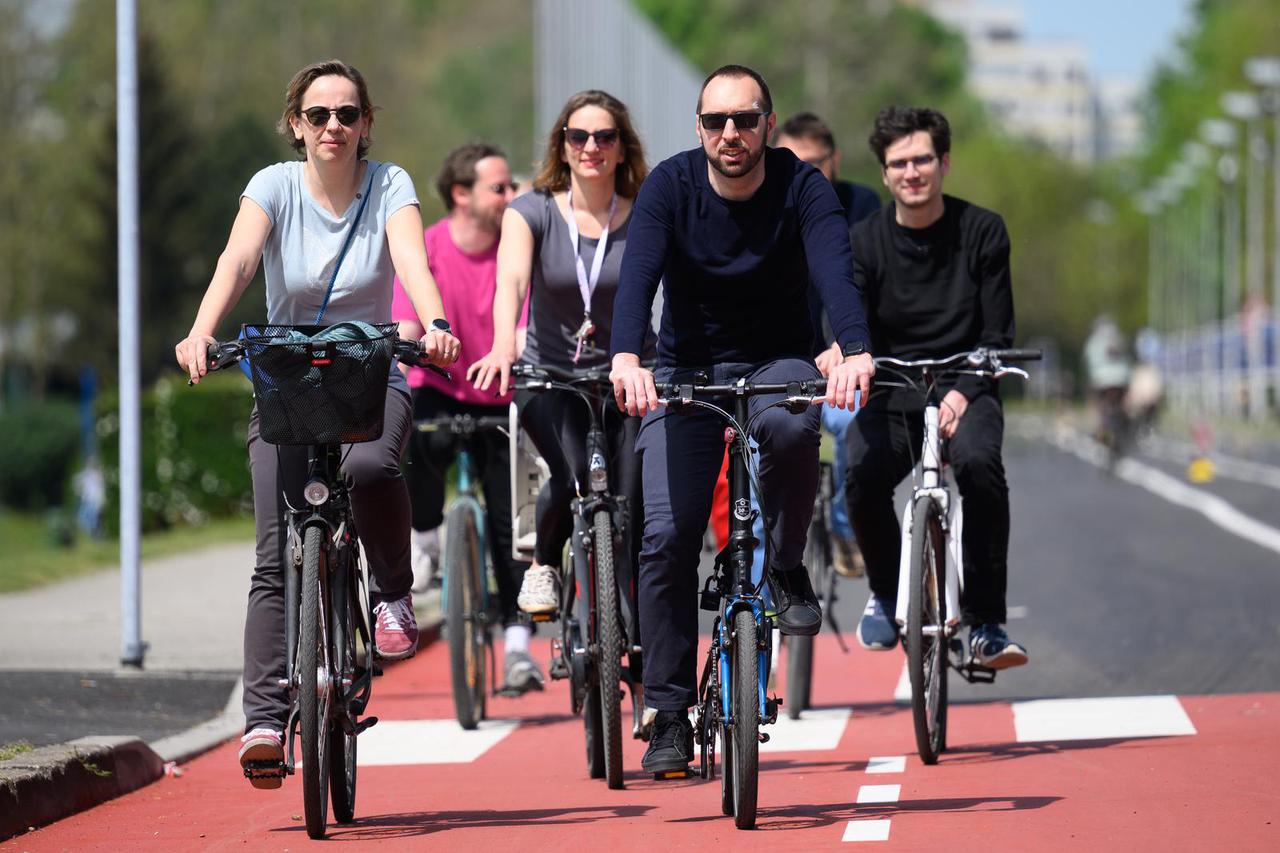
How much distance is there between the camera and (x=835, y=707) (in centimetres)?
935

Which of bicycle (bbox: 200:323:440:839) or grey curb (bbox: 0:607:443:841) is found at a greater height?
bicycle (bbox: 200:323:440:839)

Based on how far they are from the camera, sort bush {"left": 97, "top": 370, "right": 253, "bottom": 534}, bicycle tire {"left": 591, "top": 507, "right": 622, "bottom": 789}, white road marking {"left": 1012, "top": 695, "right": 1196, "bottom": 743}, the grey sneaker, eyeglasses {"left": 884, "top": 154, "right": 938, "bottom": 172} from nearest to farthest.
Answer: bicycle tire {"left": 591, "top": 507, "right": 622, "bottom": 789}
white road marking {"left": 1012, "top": 695, "right": 1196, "bottom": 743}
eyeglasses {"left": 884, "top": 154, "right": 938, "bottom": 172}
the grey sneaker
bush {"left": 97, "top": 370, "right": 253, "bottom": 534}

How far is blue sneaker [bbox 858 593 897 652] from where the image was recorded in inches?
310

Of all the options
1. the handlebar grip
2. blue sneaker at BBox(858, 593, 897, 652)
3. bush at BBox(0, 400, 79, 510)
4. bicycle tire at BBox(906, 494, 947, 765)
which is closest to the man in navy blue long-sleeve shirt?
bicycle tire at BBox(906, 494, 947, 765)

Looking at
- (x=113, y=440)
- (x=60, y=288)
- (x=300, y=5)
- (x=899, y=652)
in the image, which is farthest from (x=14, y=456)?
(x=899, y=652)

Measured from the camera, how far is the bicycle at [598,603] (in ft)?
23.1

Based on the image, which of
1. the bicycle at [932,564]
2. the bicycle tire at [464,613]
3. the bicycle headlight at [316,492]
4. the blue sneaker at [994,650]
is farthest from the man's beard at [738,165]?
the bicycle tire at [464,613]

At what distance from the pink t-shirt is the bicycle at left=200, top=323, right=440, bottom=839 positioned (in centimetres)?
319

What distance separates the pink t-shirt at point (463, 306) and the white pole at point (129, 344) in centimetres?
123

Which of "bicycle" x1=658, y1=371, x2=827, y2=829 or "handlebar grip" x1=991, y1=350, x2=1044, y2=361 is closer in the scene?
"bicycle" x1=658, y1=371, x2=827, y2=829

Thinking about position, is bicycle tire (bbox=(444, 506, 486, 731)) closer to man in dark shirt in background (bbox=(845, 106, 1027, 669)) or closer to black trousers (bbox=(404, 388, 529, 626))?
black trousers (bbox=(404, 388, 529, 626))

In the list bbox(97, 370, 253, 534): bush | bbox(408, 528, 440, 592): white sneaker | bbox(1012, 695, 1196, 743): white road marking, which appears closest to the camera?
bbox(1012, 695, 1196, 743): white road marking

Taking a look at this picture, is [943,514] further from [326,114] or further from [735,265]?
[326,114]

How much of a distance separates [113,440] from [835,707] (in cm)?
1610
